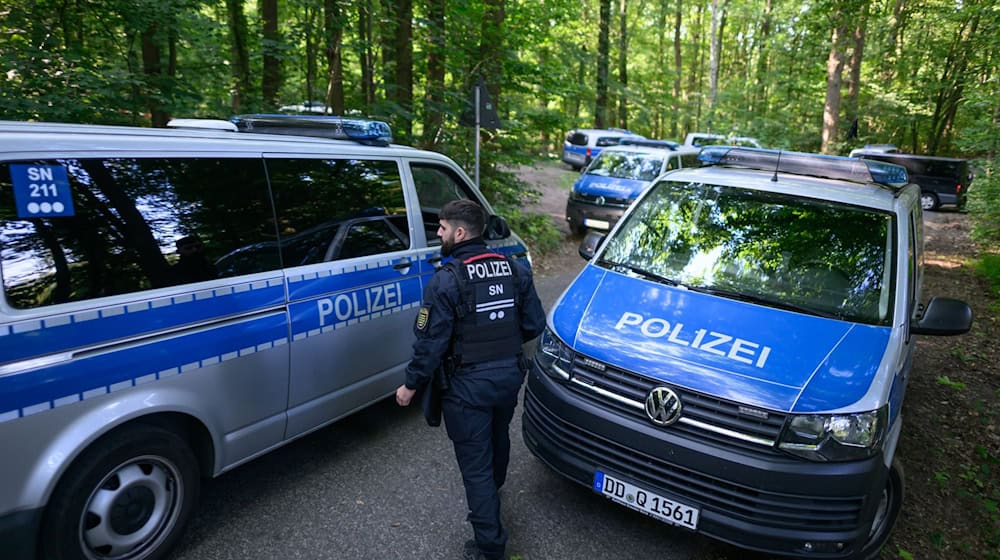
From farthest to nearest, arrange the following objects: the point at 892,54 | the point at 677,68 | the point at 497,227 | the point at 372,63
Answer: the point at 677,68 < the point at 892,54 < the point at 372,63 < the point at 497,227

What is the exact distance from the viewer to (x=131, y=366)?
2.43m

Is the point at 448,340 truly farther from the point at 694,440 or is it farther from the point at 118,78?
the point at 118,78

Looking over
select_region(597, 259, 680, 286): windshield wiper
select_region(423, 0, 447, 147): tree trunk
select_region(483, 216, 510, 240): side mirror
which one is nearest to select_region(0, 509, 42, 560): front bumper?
select_region(483, 216, 510, 240): side mirror

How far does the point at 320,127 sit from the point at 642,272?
96.2 inches

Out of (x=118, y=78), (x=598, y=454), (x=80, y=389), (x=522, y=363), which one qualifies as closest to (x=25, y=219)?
(x=80, y=389)

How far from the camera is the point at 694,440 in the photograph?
2686mm

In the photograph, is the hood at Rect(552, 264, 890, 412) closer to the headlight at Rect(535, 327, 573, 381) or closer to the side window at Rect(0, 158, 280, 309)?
the headlight at Rect(535, 327, 573, 381)

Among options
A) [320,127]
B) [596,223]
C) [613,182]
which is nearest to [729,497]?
[320,127]

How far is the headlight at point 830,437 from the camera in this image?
256 centimetres

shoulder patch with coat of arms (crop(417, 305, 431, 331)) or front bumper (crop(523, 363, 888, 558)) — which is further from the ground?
shoulder patch with coat of arms (crop(417, 305, 431, 331))

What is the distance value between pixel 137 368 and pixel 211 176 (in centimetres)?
100

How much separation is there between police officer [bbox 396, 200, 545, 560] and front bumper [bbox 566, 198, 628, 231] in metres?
8.40

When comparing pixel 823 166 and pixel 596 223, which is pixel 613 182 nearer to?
pixel 596 223

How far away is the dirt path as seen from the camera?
3.37 meters
